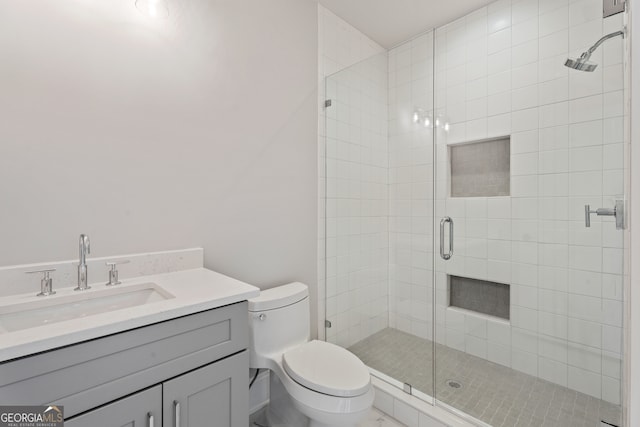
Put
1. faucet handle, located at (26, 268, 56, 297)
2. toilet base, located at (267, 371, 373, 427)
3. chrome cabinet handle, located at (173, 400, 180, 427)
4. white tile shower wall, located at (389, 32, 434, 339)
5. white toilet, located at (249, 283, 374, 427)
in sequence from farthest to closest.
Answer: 1. white tile shower wall, located at (389, 32, 434, 339)
2. toilet base, located at (267, 371, 373, 427)
3. white toilet, located at (249, 283, 374, 427)
4. faucet handle, located at (26, 268, 56, 297)
5. chrome cabinet handle, located at (173, 400, 180, 427)

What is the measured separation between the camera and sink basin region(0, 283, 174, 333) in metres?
0.97

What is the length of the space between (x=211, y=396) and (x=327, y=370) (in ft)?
1.84

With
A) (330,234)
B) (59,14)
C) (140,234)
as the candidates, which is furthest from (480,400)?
(59,14)

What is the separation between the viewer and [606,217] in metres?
1.42

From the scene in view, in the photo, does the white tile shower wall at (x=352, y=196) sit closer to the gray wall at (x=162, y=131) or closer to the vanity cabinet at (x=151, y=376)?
the gray wall at (x=162, y=131)

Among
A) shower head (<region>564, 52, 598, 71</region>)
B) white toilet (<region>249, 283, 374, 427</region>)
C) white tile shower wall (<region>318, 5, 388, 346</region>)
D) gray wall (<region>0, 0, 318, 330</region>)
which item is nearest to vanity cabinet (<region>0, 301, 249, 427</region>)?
white toilet (<region>249, 283, 374, 427</region>)

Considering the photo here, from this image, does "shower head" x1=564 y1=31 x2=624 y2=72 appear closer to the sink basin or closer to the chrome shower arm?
the chrome shower arm

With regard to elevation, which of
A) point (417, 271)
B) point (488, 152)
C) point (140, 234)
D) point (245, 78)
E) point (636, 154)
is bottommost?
point (417, 271)

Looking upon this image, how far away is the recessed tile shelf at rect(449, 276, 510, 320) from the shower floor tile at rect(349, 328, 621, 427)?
0.99ft

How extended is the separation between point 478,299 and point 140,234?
1.99 metres

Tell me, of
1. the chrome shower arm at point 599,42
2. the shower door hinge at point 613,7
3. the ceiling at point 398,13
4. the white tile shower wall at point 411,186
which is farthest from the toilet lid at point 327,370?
the ceiling at point 398,13

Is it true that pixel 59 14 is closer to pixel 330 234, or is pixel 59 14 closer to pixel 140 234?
pixel 140 234

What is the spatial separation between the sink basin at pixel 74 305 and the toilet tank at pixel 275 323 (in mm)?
475

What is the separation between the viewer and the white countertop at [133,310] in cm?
71
